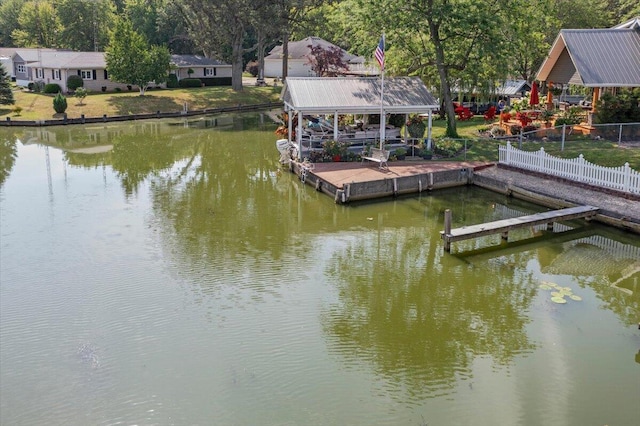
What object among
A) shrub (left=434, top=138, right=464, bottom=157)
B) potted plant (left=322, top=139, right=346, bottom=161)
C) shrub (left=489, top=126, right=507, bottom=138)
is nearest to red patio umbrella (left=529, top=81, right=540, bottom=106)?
shrub (left=489, top=126, right=507, bottom=138)

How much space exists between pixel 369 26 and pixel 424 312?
19292 millimetres

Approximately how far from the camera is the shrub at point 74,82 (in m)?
53.1

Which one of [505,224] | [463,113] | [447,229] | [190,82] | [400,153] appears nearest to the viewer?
[447,229]

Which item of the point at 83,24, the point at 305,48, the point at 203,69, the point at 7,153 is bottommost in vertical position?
the point at 7,153

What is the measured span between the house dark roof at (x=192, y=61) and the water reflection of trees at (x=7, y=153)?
81.1 ft

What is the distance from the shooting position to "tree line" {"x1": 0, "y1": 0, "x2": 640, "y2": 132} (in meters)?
28.6

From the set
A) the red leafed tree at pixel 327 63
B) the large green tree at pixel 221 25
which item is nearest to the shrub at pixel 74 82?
the large green tree at pixel 221 25

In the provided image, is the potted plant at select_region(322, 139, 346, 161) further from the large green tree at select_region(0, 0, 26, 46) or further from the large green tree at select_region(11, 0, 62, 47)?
the large green tree at select_region(0, 0, 26, 46)

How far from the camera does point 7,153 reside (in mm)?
32938

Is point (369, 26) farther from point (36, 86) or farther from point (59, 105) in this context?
point (36, 86)

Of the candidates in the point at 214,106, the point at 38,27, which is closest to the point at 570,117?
the point at 214,106

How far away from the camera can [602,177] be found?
831 inches

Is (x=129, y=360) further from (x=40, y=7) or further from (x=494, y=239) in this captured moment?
(x=40, y=7)

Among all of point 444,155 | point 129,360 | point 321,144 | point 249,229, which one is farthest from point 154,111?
point 129,360
